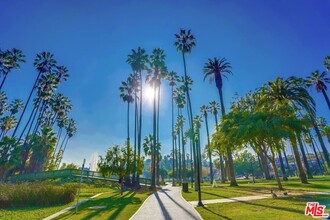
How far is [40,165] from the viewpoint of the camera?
2509 inches

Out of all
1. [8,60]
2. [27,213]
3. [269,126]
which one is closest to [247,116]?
[269,126]

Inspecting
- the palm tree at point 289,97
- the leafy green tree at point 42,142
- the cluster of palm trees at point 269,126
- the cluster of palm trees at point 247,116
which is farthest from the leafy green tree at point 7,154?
the palm tree at point 289,97

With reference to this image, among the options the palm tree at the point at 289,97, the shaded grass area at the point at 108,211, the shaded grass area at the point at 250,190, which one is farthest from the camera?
the palm tree at the point at 289,97

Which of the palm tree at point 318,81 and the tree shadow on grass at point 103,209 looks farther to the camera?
the palm tree at point 318,81

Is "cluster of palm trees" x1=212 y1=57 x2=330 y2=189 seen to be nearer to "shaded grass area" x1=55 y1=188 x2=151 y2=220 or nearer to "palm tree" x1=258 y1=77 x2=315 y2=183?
"palm tree" x1=258 y1=77 x2=315 y2=183

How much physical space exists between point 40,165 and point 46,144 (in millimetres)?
14161

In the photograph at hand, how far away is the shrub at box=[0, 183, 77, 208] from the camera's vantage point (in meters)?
19.9

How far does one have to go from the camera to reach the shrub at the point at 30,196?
65.4 ft

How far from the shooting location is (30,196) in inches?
805

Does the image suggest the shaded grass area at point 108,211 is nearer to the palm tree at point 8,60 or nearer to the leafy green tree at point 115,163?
the leafy green tree at point 115,163

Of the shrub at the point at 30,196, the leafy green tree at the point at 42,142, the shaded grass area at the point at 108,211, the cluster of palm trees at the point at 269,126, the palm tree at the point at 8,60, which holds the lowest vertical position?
the shaded grass area at the point at 108,211

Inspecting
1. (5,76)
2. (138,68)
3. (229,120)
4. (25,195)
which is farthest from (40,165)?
(229,120)

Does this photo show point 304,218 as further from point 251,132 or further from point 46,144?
point 46,144

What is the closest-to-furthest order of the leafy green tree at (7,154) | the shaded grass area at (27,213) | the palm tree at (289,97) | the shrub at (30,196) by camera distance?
1. the shaded grass area at (27,213)
2. the shrub at (30,196)
3. the palm tree at (289,97)
4. the leafy green tree at (7,154)
